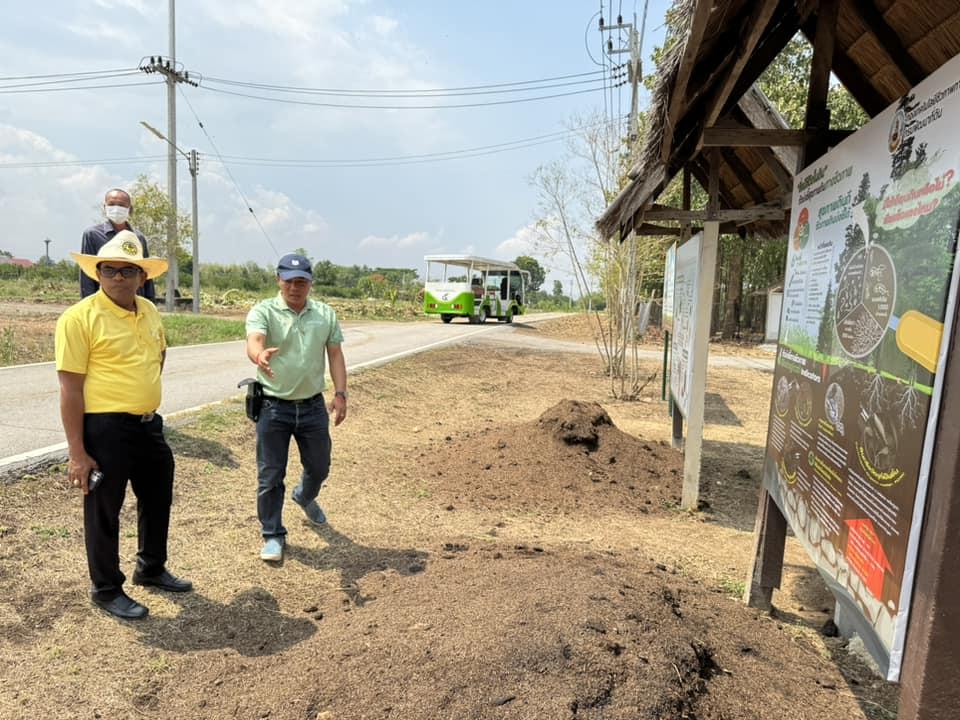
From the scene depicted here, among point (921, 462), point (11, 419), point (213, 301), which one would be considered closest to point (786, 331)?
point (921, 462)

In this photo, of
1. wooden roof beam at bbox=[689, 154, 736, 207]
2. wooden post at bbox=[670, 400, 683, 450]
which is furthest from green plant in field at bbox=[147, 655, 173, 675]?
wooden post at bbox=[670, 400, 683, 450]

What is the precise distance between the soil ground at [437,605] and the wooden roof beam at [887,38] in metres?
2.91

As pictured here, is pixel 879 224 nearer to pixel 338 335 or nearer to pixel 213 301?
pixel 338 335

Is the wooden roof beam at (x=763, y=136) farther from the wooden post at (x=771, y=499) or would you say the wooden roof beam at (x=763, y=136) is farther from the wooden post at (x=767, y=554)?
the wooden post at (x=767, y=554)

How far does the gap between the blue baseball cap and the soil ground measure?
1725mm

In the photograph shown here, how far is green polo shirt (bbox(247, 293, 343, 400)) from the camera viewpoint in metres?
3.81

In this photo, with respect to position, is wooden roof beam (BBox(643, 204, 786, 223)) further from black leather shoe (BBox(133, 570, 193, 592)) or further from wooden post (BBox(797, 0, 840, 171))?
black leather shoe (BBox(133, 570, 193, 592))

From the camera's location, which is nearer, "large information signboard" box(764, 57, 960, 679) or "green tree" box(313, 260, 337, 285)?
"large information signboard" box(764, 57, 960, 679)

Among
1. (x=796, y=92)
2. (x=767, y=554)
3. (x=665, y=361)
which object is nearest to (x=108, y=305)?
(x=767, y=554)

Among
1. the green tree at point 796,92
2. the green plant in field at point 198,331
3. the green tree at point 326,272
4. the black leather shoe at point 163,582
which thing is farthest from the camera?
the green tree at point 326,272

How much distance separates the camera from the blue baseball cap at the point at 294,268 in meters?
3.79

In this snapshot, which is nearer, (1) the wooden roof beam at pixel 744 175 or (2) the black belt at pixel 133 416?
(2) the black belt at pixel 133 416

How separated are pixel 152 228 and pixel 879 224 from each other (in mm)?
27369

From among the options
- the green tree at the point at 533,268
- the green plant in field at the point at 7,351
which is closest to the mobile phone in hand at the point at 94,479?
the green plant in field at the point at 7,351
